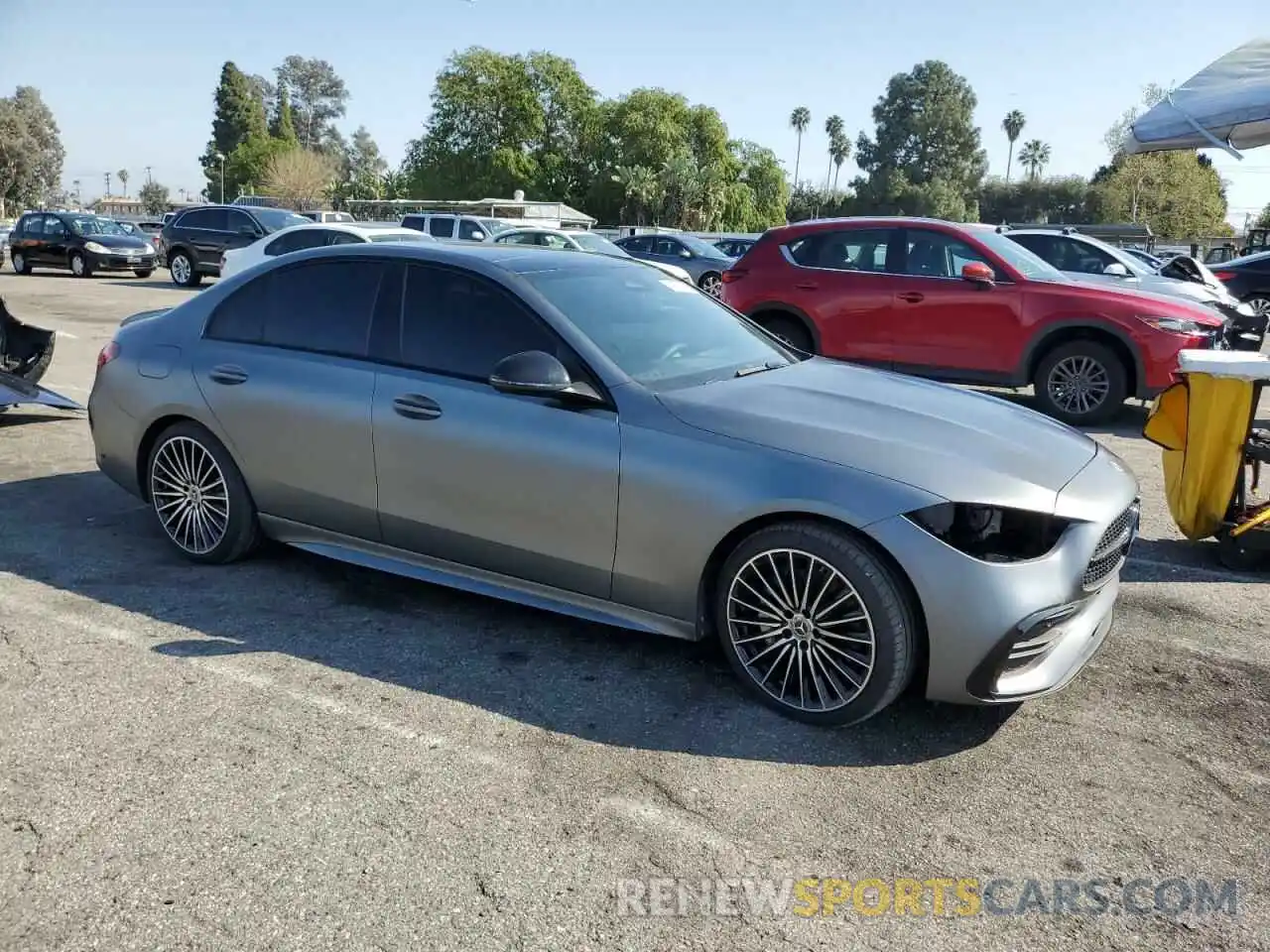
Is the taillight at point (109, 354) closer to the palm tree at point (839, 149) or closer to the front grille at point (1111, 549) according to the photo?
the front grille at point (1111, 549)

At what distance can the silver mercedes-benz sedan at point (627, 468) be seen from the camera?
11.1 ft

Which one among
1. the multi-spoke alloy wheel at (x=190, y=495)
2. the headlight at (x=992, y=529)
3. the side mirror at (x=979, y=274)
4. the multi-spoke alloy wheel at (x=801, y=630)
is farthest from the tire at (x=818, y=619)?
the side mirror at (x=979, y=274)

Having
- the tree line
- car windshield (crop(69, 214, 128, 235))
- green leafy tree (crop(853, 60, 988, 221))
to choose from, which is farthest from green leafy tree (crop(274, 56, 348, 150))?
car windshield (crop(69, 214, 128, 235))

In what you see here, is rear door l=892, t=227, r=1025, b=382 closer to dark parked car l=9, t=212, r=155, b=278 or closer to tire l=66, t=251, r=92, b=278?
dark parked car l=9, t=212, r=155, b=278

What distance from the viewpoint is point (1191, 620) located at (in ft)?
15.2

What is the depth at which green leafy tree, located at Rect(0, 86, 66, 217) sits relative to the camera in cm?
8450

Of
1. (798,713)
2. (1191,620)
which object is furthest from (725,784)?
(1191,620)

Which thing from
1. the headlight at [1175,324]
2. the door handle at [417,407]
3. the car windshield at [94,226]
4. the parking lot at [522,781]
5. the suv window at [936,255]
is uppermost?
the suv window at [936,255]

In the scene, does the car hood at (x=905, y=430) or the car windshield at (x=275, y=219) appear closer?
the car hood at (x=905, y=430)

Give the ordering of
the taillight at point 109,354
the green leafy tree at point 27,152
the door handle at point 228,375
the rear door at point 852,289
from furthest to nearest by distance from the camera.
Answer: the green leafy tree at point 27,152 → the rear door at point 852,289 → the taillight at point 109,354 → the door handle at point 228,375

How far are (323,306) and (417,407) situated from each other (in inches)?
33.6

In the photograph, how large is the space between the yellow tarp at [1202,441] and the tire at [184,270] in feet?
74.4

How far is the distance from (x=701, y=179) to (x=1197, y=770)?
79346 millimetres

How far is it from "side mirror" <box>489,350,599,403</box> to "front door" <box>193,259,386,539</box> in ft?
2.67
